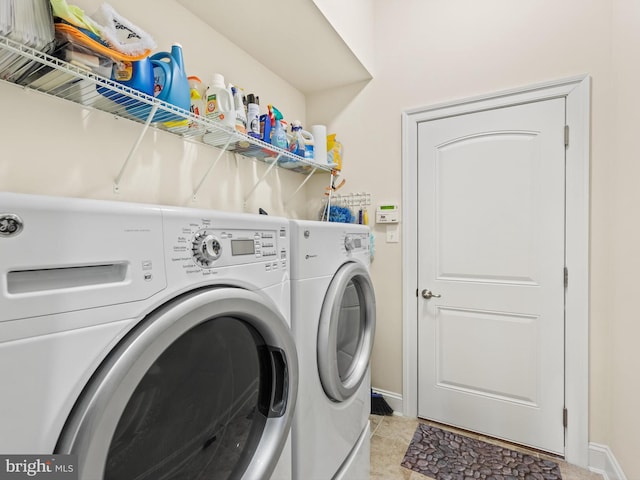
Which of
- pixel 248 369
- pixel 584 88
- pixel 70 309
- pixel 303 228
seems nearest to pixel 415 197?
pixel 584 88

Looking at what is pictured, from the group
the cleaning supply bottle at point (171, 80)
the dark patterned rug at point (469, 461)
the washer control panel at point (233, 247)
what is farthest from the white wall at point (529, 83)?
the washer control panel at point (233, 247)

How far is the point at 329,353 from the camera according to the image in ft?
3.70

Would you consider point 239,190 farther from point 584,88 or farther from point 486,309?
point 584,88

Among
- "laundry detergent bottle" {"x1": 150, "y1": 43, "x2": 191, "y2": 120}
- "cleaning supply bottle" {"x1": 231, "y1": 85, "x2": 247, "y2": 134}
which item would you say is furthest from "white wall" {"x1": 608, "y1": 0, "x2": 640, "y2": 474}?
"laundry detergent bottle" {"x1": 150, "y1": 43, "x2": 191, "y2": 120}

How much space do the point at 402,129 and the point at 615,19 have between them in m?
1.13

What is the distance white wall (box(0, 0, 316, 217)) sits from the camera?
1032 mm

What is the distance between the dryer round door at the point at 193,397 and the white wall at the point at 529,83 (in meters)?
1.46

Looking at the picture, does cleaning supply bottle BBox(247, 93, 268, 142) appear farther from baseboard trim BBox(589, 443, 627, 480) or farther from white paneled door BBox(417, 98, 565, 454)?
baseboard trim BBox(589, 443, 627, 480)

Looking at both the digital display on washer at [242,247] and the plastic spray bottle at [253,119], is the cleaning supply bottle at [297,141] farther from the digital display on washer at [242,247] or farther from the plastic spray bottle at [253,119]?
the digital display on washer at [242,247]

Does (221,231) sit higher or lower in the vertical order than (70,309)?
higher

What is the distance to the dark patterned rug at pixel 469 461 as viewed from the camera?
163 cm

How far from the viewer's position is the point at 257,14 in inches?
63.4

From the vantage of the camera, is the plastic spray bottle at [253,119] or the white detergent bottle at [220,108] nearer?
the white detergent bottle at [220,108]

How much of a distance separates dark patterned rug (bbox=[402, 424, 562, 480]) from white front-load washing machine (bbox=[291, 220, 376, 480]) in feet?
1.37
